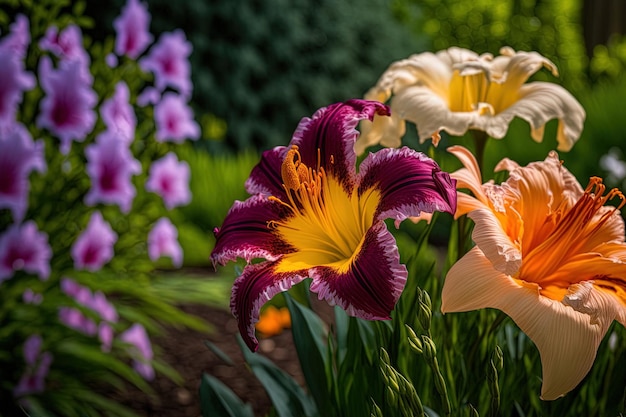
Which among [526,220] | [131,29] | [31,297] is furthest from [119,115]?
[526,220]

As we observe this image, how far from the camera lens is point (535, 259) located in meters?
1.22

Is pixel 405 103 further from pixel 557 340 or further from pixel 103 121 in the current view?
pixel 103 121

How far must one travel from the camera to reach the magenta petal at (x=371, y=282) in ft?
3.45

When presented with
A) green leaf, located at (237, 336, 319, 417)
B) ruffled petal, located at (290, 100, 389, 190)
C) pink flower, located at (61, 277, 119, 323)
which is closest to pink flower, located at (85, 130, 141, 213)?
pink flower, located at (61, 277, 119, 323)

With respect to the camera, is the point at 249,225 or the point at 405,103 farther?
the point at 405,103

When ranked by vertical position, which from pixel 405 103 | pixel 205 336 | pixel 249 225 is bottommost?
pixel 205 336

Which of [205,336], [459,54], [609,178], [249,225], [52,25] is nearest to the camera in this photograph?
[249,225]

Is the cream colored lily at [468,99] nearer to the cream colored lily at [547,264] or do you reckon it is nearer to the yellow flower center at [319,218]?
the cream colored lily at [547,264]

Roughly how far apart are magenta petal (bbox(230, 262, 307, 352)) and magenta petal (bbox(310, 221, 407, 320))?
5 centimetres

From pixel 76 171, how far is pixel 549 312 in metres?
1.71

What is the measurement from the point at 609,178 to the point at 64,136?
3648mm

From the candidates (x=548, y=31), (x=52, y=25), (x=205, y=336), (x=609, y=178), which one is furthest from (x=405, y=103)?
(x=548, y=31)

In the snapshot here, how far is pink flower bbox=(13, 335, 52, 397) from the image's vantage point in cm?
222

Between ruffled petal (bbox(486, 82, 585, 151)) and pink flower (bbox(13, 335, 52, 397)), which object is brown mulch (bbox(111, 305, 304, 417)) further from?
ruffled petal (bbox(486, 82, 585, 151))
